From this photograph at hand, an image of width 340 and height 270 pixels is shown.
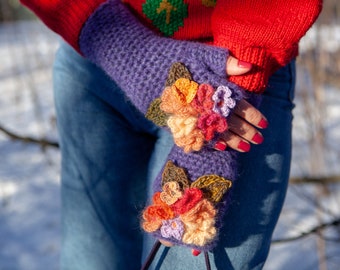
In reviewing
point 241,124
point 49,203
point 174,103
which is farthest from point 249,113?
point 49,203

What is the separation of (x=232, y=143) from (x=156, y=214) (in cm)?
17

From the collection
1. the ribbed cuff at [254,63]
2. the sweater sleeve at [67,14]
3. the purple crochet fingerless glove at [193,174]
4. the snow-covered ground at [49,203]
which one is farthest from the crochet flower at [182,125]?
the snow-covered ground at [49,203]

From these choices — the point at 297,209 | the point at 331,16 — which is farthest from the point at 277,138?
the point at 297,209

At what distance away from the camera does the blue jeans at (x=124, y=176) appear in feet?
3.10

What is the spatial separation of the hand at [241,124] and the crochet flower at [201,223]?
10 centimetres

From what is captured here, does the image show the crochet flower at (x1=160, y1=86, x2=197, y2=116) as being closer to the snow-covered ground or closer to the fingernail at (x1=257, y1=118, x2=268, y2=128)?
the fingernail at (x1=257, y1=118, x2=268, y2=128)

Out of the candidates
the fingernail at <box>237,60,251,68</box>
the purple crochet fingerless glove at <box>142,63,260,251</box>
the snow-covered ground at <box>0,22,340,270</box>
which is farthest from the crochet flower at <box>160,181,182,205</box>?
the snow-covered ground at <box>0,22,340,270</box>

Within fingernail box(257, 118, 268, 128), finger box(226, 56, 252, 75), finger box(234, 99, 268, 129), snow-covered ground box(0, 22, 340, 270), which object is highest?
finger box(226, 56, 252, 75)

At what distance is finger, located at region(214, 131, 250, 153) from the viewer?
2.84ft

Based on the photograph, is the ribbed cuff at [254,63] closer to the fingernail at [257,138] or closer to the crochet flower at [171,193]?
the fingernail at [257,138]

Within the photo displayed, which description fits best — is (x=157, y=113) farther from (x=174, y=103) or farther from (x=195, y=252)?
(x=195, y=252)

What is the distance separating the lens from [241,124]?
87cm

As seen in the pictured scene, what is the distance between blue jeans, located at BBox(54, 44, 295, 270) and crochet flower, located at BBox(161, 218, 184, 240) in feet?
0.28

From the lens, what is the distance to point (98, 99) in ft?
3.56
